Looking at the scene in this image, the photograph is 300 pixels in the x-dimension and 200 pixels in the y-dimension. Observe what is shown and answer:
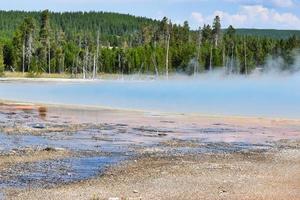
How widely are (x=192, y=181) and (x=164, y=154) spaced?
16.1ft

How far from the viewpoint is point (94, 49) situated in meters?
137

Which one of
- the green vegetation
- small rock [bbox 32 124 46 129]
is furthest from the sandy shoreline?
the green vegetation

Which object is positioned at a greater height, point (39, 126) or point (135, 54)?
point (135, 54)

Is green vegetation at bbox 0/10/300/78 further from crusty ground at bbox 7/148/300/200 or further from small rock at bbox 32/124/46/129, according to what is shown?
crusty ground at bbox 7/148/300/200

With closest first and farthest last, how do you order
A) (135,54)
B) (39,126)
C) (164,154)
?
(164,154) → (39,126) → (135,54)

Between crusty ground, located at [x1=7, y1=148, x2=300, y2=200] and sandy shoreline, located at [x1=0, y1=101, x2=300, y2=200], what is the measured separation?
0.07ft

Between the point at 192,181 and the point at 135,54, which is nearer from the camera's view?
the point at 192,181

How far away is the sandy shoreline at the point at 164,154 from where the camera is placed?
1495 cm

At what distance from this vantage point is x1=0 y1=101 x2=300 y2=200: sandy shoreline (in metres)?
14.9

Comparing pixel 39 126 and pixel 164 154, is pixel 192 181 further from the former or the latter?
pixel 39 126

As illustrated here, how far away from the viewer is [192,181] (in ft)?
52.9

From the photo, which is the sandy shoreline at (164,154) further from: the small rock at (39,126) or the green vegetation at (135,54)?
the green vegetation at (135,54)

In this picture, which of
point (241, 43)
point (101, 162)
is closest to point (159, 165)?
point (101, 162)

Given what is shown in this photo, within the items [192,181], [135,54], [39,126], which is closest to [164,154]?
[192,181]
